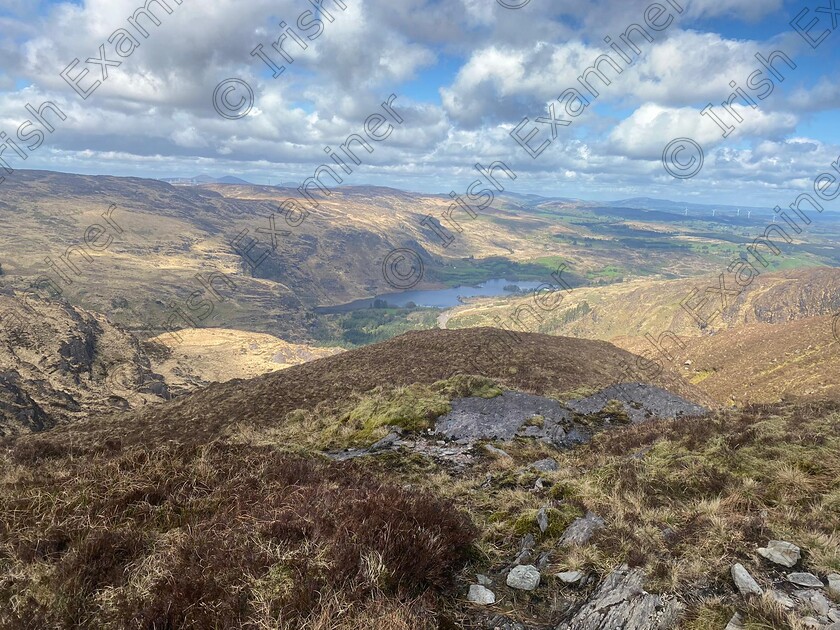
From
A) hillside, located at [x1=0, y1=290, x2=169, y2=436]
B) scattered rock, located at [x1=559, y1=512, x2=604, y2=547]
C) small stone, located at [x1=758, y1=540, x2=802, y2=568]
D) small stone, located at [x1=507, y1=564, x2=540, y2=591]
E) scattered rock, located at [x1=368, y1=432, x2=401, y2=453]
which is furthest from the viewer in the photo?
hillside, located at [x1=0, y1=290, x2=169, y2=436]

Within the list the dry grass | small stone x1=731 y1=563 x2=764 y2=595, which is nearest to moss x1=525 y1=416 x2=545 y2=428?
the dry grass

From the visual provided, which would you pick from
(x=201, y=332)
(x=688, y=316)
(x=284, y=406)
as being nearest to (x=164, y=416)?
(x=284, y=406)

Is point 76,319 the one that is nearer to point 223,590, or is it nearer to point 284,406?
point 284,406

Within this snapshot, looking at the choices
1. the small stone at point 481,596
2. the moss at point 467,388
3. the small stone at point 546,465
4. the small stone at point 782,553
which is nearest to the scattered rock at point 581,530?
the small stone at point 481,596

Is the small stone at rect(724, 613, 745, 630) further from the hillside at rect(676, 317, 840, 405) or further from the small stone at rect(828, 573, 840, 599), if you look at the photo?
the hillside at rect(676, 317, 840, 405)

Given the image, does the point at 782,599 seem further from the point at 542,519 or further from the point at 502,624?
A: the point at 542,519

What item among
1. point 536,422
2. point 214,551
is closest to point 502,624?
point 214,551
